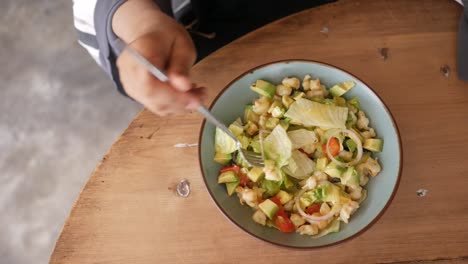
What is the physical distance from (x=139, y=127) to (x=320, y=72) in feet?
1.18

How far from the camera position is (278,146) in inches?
32.3

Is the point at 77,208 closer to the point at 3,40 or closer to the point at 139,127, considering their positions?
the point at 139,127

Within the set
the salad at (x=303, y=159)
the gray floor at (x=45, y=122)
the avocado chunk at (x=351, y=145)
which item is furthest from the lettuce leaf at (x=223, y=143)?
the gray floor at (x=45, y=122)

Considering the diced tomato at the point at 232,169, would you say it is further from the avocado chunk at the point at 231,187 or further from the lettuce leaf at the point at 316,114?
the lettuce leaf at the point at 316,114

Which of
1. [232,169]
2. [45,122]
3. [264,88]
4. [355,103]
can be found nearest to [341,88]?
[355,103]

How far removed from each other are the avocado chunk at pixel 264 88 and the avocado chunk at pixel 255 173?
0.47 ft

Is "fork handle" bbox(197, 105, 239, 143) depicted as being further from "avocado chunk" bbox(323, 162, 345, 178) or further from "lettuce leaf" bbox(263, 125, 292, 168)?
"avocado chunk" bbox(323, 162, 345, 178)

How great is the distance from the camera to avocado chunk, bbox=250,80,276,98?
86cm

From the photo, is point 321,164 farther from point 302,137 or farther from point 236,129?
point 236,129

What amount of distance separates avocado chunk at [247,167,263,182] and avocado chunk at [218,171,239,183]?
26 millimetres

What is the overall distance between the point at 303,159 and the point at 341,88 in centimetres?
15

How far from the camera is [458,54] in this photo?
0.92m

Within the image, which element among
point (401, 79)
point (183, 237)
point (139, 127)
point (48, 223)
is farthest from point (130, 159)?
point (48, 223)

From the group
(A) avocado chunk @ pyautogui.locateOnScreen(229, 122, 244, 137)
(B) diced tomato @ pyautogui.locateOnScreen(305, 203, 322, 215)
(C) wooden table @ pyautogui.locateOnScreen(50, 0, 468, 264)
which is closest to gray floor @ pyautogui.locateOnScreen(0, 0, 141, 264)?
(C) wooden table @ pyautogui.locateOnScreen(50, 0, 468, 264)
